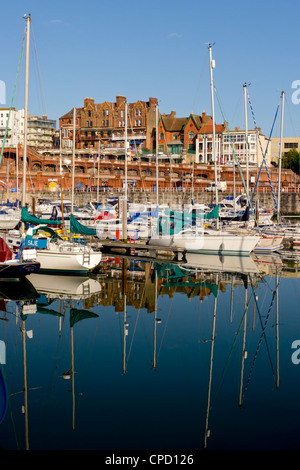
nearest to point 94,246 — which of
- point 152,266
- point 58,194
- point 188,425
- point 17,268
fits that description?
point 152,266

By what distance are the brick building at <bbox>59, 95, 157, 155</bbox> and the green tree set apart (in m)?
31.6

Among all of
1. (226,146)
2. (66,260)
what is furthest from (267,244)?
(226,146)

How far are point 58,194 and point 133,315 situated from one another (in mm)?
63897

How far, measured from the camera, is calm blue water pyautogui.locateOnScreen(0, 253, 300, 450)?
504 inches

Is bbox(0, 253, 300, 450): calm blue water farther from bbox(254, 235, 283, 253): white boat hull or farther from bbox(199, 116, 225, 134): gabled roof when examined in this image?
bbox(199, 116, 225, 134): gabled roof

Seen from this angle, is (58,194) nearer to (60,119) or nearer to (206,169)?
(206,169)

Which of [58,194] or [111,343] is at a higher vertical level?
[58,194]

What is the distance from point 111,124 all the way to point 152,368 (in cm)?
10545

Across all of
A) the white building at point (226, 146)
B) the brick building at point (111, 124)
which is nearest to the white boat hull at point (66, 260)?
the white building at point (226, 146)

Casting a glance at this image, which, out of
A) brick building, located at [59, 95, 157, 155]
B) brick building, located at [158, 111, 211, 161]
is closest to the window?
brick building, located at [158, 111, 211, 161]

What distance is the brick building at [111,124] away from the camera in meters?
116

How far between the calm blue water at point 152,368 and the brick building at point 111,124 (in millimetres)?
90109

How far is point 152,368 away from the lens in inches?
676

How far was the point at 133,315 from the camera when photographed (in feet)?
76.8
